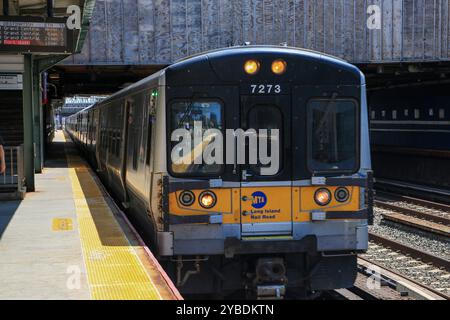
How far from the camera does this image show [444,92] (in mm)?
22734

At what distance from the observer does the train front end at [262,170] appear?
236 inches

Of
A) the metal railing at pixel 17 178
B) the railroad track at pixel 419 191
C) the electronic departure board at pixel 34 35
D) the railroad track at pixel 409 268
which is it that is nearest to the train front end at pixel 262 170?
the railroad track at pixel 409 268

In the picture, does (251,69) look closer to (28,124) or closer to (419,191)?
(28,124)

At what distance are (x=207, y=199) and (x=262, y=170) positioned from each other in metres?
0.65

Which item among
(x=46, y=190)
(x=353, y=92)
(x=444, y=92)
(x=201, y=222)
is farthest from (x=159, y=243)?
(x=444, y=92)

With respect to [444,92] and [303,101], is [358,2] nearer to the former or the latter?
[444,92]

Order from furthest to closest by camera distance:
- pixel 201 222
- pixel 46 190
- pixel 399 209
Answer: pixel 399 209 < pixel 46 190 < pixel 201 222

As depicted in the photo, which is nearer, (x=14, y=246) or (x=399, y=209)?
(x=14, y=246)

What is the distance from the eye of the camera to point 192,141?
607 centimetres

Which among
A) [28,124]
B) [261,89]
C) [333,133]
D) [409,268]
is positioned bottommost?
[409,268]

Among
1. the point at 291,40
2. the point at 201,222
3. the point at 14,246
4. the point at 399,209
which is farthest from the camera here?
the point at 291,40

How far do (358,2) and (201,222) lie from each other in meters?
17.7

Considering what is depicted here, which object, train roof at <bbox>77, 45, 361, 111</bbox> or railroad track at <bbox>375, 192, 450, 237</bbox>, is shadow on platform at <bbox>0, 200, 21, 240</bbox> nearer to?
train roof at <bbox>77, 45, 361, 111</bbox>

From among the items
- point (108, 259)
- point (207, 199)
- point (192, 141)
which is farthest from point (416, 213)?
point (108, 259)
